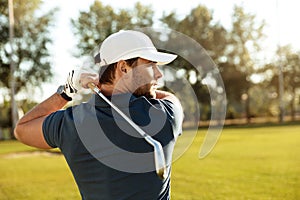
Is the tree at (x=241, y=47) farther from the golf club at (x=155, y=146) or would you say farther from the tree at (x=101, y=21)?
the golf club at (x=155, y=146)

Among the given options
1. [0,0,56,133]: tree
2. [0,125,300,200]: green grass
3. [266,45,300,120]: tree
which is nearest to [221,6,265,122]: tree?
[266,45,300,120]: tree

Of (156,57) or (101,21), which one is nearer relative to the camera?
(156,57)

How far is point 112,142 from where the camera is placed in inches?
88.4

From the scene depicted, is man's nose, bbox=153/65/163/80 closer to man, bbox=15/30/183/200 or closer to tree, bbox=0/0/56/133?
man, bbox=15/30/183/200

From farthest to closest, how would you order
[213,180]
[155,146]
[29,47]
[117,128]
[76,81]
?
[29,47] < [213,180] < [76,81] < [117,128] < [155,146]

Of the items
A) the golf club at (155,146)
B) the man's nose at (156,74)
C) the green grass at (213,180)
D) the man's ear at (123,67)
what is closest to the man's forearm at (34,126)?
the golf club at (155,146)

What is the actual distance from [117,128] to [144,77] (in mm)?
266

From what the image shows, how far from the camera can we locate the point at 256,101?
7819 cm

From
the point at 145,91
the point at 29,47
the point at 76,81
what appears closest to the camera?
the point at 145,91

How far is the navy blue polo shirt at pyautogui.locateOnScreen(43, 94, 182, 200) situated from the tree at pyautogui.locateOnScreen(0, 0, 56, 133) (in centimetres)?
4608

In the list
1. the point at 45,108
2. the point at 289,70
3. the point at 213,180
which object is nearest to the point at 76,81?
the point at 45,108

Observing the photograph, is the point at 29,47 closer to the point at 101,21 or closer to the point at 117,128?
the point at 101,21

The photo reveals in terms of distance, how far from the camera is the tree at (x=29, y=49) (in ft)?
154

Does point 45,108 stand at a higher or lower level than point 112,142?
higher
